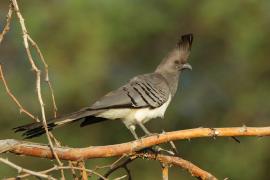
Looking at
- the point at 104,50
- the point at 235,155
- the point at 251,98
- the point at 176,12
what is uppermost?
the point at 176,12

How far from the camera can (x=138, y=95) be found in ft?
16.5

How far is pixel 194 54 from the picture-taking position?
1032cm

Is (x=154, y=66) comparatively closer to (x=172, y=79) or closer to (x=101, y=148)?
(x=172, y=79)

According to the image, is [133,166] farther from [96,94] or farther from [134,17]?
[134,17]

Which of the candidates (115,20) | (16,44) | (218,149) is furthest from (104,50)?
(218,149)

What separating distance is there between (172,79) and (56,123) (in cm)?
206

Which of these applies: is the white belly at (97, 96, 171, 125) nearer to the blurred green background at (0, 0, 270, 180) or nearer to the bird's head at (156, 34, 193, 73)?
the bird's head at (156, 34, 193, 73)

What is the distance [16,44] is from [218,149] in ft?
10.4

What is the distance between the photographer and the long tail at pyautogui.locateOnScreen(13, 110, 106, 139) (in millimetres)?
3552

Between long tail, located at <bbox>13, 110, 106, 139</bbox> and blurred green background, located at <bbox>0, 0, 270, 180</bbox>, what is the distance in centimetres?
366

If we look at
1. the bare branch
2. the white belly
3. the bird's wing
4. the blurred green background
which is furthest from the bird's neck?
the blurred green background

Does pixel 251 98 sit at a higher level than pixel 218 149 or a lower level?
higher

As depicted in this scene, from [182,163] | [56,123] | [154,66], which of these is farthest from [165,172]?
[154,66]

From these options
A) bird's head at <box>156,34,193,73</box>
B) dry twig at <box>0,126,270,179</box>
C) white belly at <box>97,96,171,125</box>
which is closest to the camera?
dry twig at <box>0,126,270,179</box>
